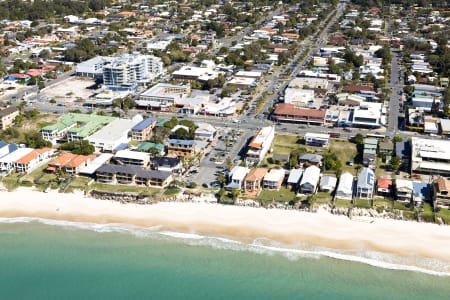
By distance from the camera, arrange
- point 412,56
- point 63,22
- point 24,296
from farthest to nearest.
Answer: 1. point 63,22
2. point 412,56
3. point 24,296

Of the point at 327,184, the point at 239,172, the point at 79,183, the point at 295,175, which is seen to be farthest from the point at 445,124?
the point at 79,183

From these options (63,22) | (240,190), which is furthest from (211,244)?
(63,22)

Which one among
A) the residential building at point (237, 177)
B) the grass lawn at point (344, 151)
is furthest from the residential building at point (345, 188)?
the residential building at point (237, 177)

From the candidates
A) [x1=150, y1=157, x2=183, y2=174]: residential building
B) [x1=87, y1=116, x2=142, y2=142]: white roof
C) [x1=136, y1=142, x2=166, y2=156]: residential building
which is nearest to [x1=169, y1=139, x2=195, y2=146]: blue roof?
[x1=136, y1=142, x2=166, y2=156]: residential building

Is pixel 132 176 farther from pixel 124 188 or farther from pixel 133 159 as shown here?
pixel 133 159

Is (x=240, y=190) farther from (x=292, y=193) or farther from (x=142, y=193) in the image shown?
(x=142, y=193)
